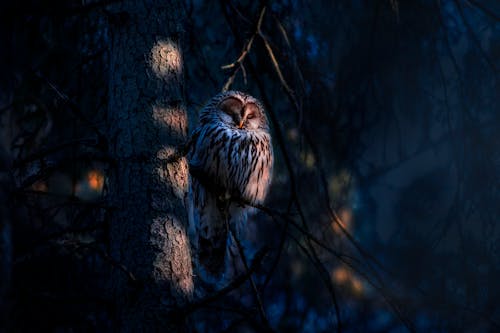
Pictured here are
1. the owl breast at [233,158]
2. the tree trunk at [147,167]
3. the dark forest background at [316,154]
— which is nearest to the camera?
the tree trunk at [147,167]

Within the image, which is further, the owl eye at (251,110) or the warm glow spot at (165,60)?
the owl eye at (251,110)

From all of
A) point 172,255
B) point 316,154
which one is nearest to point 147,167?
point 172,255

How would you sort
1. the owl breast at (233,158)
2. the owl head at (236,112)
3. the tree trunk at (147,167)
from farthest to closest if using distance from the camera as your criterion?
1. the owl head at (236,112)
2. the owl breast at (233,158)
3. the tree trunk at (147,167)

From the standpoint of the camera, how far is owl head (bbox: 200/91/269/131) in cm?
334

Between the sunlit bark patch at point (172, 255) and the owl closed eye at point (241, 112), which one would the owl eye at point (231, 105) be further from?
the sunlit bark patch at point (172, 255)

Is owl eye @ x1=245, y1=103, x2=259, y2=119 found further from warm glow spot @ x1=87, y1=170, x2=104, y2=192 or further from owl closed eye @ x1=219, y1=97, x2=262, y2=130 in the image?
warm glow spot @ x1=87, y1=170, x2=104, y2=192

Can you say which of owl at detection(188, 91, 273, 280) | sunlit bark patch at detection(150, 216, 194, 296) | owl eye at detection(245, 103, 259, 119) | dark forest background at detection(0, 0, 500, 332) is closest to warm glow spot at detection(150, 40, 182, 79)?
dark forest background at detection(0, 0, 500, 332)

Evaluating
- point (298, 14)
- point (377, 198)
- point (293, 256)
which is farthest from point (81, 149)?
point (377, 198)

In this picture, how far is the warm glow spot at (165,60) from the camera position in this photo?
199 cm

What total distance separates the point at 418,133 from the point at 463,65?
123cm

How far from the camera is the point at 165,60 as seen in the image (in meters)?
2.01

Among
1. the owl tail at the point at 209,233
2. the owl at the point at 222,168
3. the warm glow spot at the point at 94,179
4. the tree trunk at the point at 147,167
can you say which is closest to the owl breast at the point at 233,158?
the owl at the point at 222,168

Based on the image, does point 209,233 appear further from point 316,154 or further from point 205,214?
point 316,154

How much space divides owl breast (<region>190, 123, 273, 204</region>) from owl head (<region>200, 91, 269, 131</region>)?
6 centimetres
